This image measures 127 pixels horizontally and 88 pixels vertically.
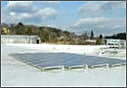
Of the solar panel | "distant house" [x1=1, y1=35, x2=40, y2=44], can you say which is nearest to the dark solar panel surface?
the solar panel

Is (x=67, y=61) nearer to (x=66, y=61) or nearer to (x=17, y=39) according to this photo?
(x=66, y=61)

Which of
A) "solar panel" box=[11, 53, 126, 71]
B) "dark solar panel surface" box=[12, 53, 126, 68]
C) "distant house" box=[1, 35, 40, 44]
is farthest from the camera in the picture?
"distant house" box=[1, 35, 40, 44]

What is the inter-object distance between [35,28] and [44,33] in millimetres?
4468

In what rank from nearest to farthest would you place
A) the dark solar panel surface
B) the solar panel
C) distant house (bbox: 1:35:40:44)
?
the solar panel
the dark solar panel surface
distant house (bbox: 1:35:40:44)

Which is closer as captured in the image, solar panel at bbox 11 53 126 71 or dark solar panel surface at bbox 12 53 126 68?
solar panel at bbox 11 53 126 71

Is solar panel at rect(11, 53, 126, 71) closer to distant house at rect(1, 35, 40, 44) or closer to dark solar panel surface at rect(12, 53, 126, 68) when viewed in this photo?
dark solar panel surface at rect(12, 53, 126, 68)

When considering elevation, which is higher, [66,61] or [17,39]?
[17,39]

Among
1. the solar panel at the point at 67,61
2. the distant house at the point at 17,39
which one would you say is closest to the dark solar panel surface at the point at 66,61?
the solar panel at the point at 67,61

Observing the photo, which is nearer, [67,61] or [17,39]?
[67,61]

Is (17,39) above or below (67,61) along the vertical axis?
above

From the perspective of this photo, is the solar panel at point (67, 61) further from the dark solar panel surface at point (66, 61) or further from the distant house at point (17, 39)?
the distant house at point (17, 39)

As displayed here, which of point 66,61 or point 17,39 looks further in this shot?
point 17,39

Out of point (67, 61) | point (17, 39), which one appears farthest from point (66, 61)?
point (17, 39)

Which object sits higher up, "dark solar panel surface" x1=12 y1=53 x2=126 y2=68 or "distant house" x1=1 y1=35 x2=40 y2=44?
"distant house" x1=1 y1=35 x2=40 y2=44
